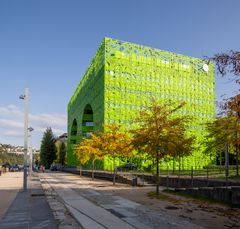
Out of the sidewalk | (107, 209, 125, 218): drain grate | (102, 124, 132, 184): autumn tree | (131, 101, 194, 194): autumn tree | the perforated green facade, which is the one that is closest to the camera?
the sidewalk

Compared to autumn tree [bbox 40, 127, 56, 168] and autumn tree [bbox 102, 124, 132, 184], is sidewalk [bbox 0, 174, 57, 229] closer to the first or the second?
autumn tree [bbox 102, 124, 132, 184]

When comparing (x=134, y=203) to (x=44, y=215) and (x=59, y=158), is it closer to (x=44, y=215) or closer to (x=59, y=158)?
(x=44, y=215)

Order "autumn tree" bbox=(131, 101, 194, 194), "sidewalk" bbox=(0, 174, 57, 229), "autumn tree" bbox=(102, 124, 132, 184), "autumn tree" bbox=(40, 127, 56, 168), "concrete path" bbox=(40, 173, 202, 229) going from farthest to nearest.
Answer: "autumn tree" bbox=(40, 127, 56, 168)
"autumn tree" bbox=(102, 124, 132, 184)
"autumn tree" bbox=(131, 101, 194, 194)
"concrete path" bbox=(40, 173, 202, 229)
"sidewalk" bbox=(0, 174, 57, 229)

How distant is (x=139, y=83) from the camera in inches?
2753

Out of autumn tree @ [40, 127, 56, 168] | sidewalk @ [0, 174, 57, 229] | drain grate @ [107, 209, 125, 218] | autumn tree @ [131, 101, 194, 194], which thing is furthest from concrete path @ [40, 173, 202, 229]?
autumn tree @ [40, 127, 56, 168]

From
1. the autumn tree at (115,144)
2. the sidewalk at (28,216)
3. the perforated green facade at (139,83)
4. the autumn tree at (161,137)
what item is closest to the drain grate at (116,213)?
the sidewalk at (28,216)

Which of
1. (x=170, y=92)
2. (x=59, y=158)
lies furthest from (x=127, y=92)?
(x=59, y=158)

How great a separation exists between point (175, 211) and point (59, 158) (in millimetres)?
122609

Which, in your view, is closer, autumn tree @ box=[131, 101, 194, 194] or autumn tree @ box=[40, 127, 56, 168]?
autumn tree @ box=[131, 101, 194, 194]

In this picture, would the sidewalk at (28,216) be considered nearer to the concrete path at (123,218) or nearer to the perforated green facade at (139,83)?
the concrete path at (123,218)

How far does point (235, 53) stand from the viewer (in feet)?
29.5

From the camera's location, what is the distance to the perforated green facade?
218ft

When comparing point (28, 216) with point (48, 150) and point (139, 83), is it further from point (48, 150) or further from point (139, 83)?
point (48, 150)

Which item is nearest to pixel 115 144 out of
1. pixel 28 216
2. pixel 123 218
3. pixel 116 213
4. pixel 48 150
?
pixel 116 213
